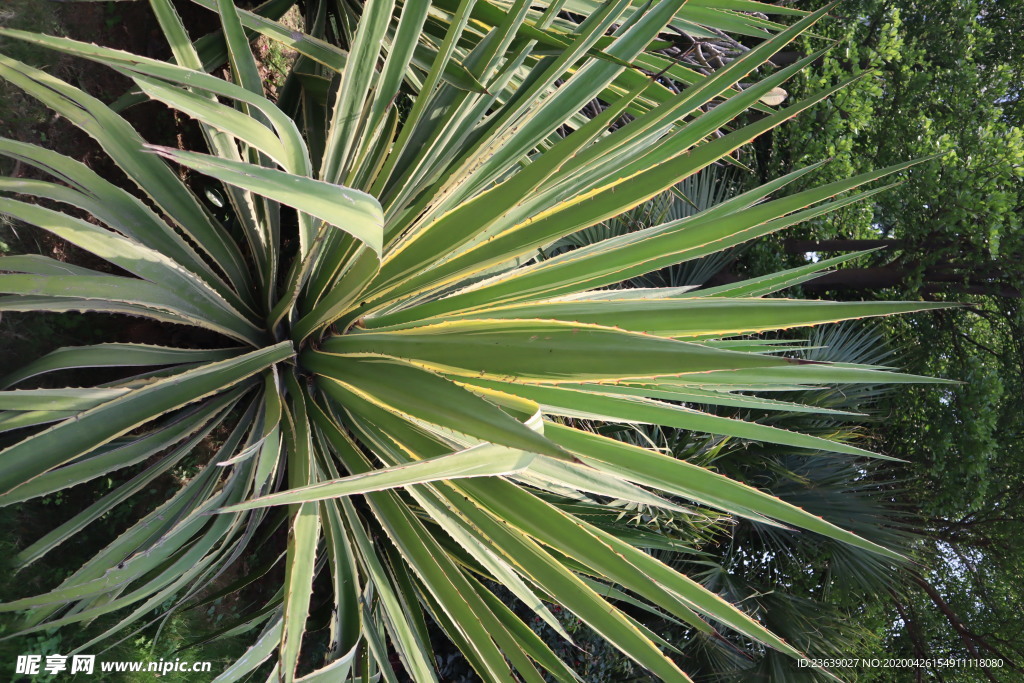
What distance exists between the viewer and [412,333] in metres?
0.96


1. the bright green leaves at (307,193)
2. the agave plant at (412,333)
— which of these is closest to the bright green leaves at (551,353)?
the agave plant at (412,333)

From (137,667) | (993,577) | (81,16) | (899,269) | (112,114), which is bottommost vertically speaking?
(993,577)

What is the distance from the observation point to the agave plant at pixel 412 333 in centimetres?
81

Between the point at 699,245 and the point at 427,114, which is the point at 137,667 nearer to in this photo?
the point at 427,114

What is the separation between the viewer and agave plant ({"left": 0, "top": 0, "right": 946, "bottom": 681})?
0.81m

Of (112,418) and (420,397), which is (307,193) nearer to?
(420,397)

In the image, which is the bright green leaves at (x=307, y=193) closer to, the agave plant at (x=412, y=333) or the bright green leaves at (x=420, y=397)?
the agave plant at (x=412, y=333)

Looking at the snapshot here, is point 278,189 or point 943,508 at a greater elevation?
point 278,189

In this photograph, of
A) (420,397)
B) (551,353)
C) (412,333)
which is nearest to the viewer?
(551,353)

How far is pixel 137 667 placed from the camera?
1.62 meters

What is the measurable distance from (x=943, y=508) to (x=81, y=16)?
5520 mm

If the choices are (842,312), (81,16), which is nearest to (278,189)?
(842,312)

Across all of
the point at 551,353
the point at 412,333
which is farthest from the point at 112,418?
the point at 551,353

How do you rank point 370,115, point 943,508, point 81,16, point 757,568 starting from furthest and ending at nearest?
point 943,508
point 757,568
point 81,16
point 370,115
